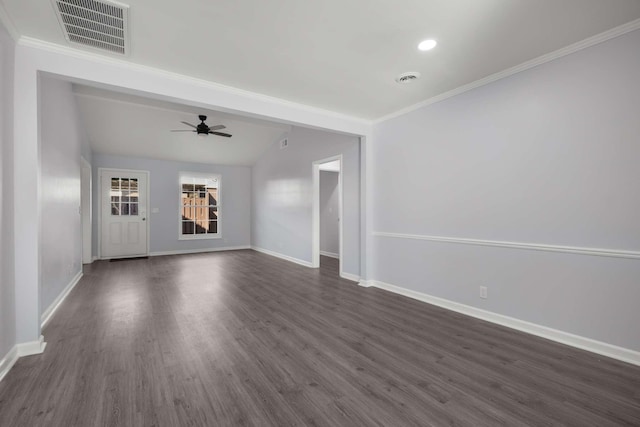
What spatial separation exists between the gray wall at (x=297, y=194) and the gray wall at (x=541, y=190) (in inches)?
49.0

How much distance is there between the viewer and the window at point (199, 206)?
8394 mm

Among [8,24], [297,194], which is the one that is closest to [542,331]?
[297,194]

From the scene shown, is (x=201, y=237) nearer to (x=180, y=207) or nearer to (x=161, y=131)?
(x=180, y=207)

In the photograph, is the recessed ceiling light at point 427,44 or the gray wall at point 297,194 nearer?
the recessed ceiling light at point 427,44

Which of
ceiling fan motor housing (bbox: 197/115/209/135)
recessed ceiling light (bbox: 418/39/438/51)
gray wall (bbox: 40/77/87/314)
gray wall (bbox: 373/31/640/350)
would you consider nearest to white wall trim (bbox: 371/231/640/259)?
gray wall (bbox: 373/31/640/350)

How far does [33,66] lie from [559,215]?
477 centimetres

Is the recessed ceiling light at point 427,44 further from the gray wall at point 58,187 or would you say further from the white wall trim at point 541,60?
the gray wall at point 58,187

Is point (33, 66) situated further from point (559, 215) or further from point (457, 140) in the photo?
point (559, 215)

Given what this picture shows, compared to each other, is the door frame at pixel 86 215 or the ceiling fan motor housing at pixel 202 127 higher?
the ceiling fan motor housing at pixel 202 127

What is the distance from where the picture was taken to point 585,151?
2572 millimetres

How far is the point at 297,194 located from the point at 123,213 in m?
4.52

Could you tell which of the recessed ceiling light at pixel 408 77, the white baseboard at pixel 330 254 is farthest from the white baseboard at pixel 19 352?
the white baseboard at pixel 330 254

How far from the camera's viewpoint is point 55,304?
3580mm

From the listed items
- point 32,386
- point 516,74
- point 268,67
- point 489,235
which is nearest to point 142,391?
point 32,386
